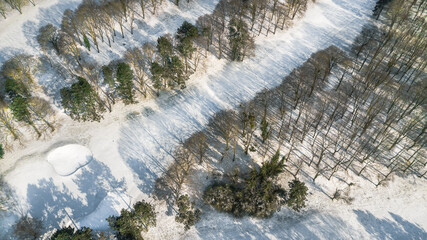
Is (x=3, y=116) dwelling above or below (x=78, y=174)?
above

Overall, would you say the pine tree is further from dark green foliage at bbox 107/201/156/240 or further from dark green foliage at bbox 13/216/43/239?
dark green foliage at bbox 13/216/43/239

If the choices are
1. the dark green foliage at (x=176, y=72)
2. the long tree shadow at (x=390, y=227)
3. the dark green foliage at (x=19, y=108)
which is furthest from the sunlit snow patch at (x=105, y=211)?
the long tree shadow at (x=390, y=227)

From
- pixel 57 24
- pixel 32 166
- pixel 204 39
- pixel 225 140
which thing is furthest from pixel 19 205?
pixel 204 39

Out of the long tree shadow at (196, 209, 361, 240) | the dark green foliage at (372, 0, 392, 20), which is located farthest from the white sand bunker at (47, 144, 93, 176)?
the dark green foliage at (372, 0, 392, 20)

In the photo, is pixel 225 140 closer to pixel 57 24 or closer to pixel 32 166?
pixel 32 166

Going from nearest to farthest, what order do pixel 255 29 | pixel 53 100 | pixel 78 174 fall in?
pixel 78 174
pixel 53 100
pixel 255 29

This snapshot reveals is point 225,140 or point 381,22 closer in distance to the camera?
point 225,140

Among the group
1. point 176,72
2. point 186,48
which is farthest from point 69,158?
point 186,48
